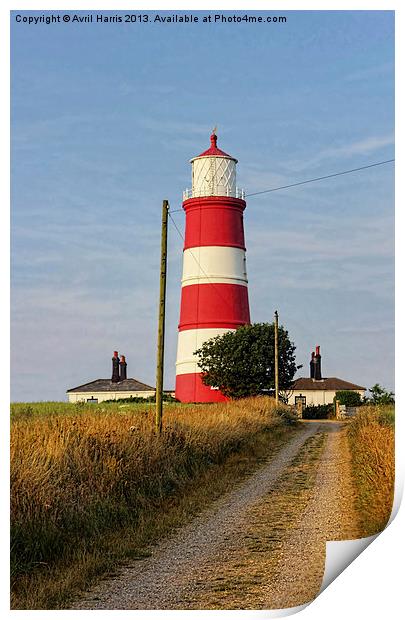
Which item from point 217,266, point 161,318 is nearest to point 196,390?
point 217,266

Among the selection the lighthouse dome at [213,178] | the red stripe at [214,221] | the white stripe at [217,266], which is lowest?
the white stripe at [217,266]

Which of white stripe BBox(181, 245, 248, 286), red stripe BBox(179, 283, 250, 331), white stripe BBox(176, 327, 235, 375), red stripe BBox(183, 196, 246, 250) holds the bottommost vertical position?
white stripe BBox(176, 327, 235, 375)

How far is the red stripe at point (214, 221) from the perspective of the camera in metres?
25.8

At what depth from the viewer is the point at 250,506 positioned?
31.8 feet

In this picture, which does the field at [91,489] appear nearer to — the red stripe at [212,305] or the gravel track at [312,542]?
the gravel track at [312,542]

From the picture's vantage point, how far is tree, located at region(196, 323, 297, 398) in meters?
26.6

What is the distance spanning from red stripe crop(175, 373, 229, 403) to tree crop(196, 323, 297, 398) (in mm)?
257

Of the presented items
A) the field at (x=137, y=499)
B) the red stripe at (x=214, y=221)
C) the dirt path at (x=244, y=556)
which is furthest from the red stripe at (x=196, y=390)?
the dirt path at (x=244, y=556)

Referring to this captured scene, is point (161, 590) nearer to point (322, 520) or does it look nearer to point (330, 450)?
point (322, 520)

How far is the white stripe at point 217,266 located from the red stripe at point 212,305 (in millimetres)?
186

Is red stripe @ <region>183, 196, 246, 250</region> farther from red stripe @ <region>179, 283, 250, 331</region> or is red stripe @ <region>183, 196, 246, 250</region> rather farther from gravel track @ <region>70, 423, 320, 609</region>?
gravel track @ <region>70, 423, 320, 609</region>

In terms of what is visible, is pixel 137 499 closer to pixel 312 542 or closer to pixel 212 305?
pixel 312 542

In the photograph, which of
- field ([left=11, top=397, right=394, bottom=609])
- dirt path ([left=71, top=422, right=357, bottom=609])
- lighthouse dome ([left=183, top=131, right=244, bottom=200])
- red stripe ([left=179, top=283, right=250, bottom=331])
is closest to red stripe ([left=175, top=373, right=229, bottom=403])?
red stripe ([left=179, top=283, right=250, bottom=331])
